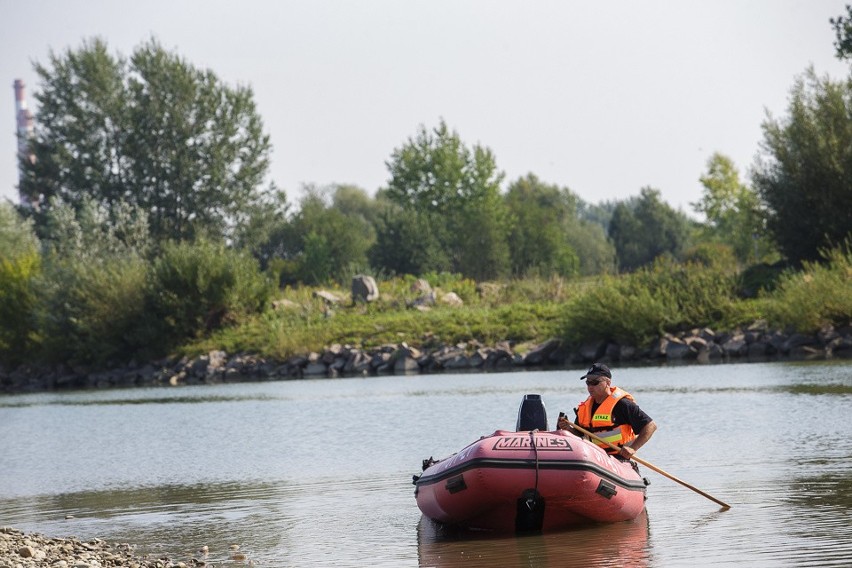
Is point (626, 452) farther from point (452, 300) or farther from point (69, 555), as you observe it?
point (452, 300)

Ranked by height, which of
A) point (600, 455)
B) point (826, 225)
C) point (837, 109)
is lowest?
point (600, 455)

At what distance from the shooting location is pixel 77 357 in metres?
48.0

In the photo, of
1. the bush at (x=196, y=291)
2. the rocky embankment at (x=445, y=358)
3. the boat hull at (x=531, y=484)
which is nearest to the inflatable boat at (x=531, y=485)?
the boat hull at (x=531, y=484)

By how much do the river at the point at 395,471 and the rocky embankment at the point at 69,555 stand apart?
1.33 feet

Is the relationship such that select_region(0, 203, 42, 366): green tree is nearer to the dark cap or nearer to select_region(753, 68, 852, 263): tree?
select_region(753, 68, 852, 263): tree

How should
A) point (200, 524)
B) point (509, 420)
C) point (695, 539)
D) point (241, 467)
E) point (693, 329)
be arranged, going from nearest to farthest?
point (695, 539), point (200, 524), point (241, 467), point (509, 420), point (693, 329)

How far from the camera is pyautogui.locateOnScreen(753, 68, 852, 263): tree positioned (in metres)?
40.0

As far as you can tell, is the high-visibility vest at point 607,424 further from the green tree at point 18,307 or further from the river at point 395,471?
the green tree at point 18,307

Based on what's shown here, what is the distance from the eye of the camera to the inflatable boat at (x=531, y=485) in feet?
35.5

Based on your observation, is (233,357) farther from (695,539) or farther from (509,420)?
(695,539)

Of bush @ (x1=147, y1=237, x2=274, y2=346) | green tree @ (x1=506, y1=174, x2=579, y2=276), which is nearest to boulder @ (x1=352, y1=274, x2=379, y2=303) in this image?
bush @ (x1=147, y1=237, x2=274, y2=346)

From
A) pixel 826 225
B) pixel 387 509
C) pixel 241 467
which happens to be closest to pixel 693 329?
pixel 826 225

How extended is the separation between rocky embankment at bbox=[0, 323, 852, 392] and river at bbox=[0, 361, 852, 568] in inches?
120

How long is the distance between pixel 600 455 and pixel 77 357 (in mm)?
39378
